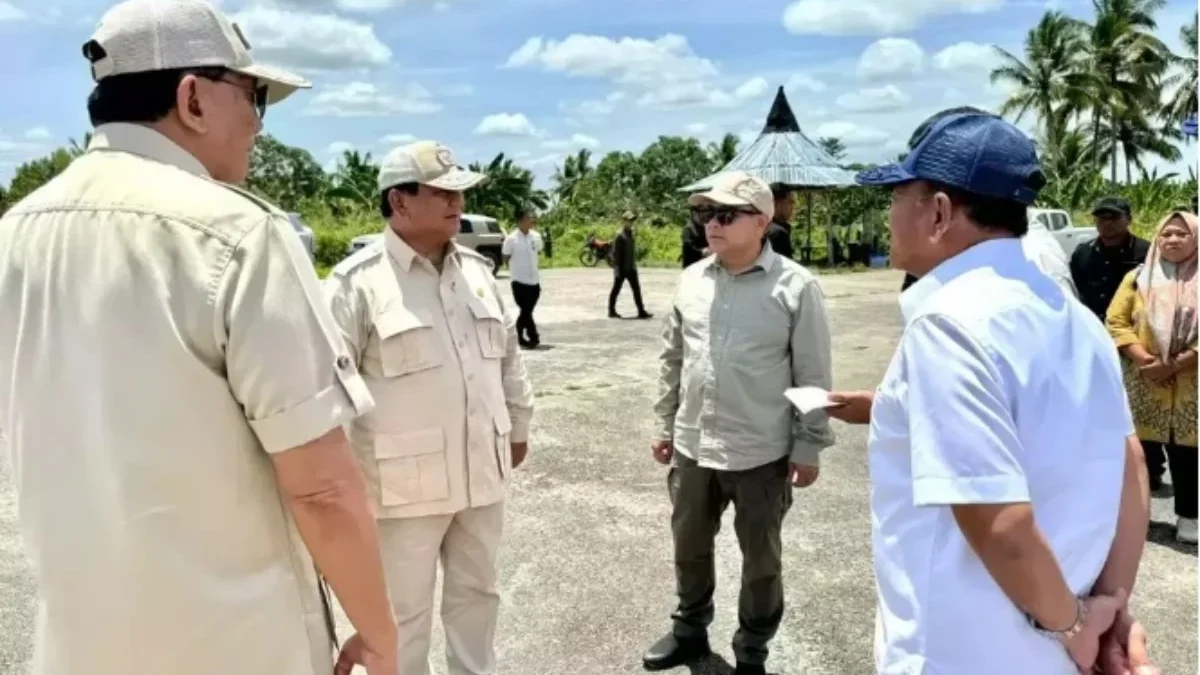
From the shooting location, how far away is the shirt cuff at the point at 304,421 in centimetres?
146

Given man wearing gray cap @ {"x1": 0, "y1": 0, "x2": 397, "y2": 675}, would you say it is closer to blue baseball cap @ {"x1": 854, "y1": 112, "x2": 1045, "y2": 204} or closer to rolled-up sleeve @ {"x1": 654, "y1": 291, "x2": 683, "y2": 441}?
blue baseball cap @ {"x1": 854, "y1": 112, "x2": 1045, "y2": 204}

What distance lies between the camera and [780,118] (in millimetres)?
14344

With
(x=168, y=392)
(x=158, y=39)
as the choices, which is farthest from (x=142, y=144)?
(x=168, y=392)

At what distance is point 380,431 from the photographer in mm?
2902

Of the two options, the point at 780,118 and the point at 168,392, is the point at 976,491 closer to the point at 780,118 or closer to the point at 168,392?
the point at 168,392

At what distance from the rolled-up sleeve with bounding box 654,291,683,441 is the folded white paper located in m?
1.25

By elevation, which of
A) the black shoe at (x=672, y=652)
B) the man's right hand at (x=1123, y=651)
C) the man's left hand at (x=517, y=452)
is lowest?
the black shoe at (x=672, y=652)

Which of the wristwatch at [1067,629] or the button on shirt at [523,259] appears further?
the button on shirt at [523,259]

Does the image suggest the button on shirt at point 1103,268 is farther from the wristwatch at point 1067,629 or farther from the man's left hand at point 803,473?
Result: the wristwatch at point 1067,629

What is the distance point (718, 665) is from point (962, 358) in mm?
2385

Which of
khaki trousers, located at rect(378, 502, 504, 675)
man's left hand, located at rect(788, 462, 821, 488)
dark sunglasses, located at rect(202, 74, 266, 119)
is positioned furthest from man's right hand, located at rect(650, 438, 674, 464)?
dark sunglasses, located at rect(202, 74, 266, 119)

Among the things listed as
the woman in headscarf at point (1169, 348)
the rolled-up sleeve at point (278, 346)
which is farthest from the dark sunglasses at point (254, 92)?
the woman in headscarf at point (1169, 348)

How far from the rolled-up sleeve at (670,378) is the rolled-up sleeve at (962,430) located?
7.02 feet

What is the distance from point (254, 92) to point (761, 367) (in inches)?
82.9
